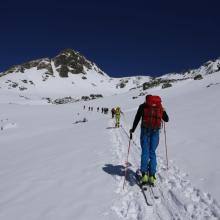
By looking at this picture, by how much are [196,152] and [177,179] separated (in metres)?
2.83

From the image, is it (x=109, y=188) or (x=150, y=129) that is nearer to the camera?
(x=109, y=188)

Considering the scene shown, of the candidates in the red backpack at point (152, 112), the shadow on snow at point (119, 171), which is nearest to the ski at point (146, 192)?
the shadow on snow at point (119, 171)

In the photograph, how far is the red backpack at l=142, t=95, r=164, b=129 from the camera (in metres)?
7.90

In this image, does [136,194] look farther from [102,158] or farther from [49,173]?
[102,158]

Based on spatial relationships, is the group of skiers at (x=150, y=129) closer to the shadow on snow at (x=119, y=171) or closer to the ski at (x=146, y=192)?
the ski at (x=146, y=192)

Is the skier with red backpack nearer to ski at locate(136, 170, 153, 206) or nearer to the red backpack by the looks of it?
the red backpack

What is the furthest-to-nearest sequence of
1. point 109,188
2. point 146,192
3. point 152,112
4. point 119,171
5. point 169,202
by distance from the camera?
1. point 119,171
2. point 152,112
3. point 109,188
4. point 146,192
5. point 169,202

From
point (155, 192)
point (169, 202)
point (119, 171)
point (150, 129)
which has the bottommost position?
point (169, 202)

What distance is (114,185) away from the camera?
7.99 metres

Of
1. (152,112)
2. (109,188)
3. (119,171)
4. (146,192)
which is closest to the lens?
(146,192)

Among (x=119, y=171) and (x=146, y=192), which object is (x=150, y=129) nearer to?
(x=146, y=192)

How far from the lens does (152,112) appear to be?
26.0ft

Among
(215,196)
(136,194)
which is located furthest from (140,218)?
(215,196)

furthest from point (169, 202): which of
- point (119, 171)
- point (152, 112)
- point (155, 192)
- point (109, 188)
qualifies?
point (119, 171)
